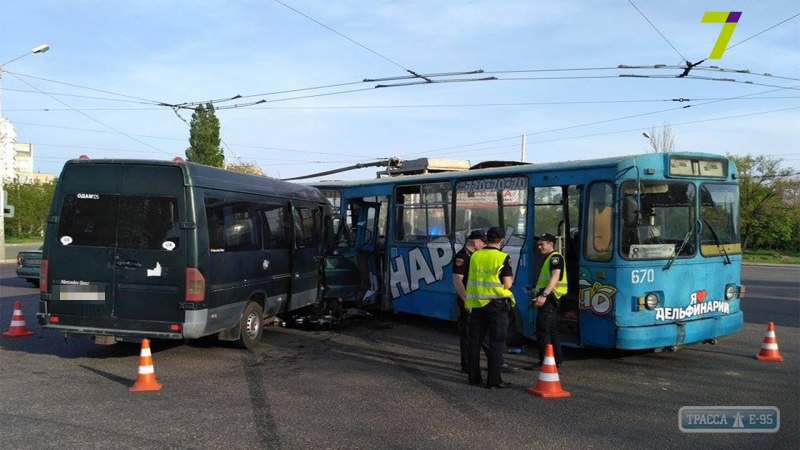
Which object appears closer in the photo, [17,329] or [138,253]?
[138,253]

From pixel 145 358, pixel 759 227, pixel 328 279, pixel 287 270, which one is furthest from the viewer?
pixel 759 227

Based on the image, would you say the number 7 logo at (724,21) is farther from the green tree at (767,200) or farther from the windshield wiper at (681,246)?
the green tree at (767,200)

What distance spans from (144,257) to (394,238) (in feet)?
16.5

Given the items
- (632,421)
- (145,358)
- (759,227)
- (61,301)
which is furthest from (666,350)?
(759,227)

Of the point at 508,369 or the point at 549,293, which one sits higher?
the point at 549,293

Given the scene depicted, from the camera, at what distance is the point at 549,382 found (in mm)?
6840

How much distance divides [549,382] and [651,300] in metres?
2.01

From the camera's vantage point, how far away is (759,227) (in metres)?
47.0

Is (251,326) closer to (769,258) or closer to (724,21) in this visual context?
(724,21)

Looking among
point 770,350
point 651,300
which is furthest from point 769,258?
point 651,300

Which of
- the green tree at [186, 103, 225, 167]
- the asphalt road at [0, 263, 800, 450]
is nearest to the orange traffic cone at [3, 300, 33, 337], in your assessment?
the asphalt road at [0, 263, 800, 450]

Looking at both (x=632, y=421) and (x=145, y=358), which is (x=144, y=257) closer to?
(x=145, y=358)

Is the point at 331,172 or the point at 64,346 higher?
the point at 331,172

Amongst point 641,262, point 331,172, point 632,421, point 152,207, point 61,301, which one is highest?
point 331,172
